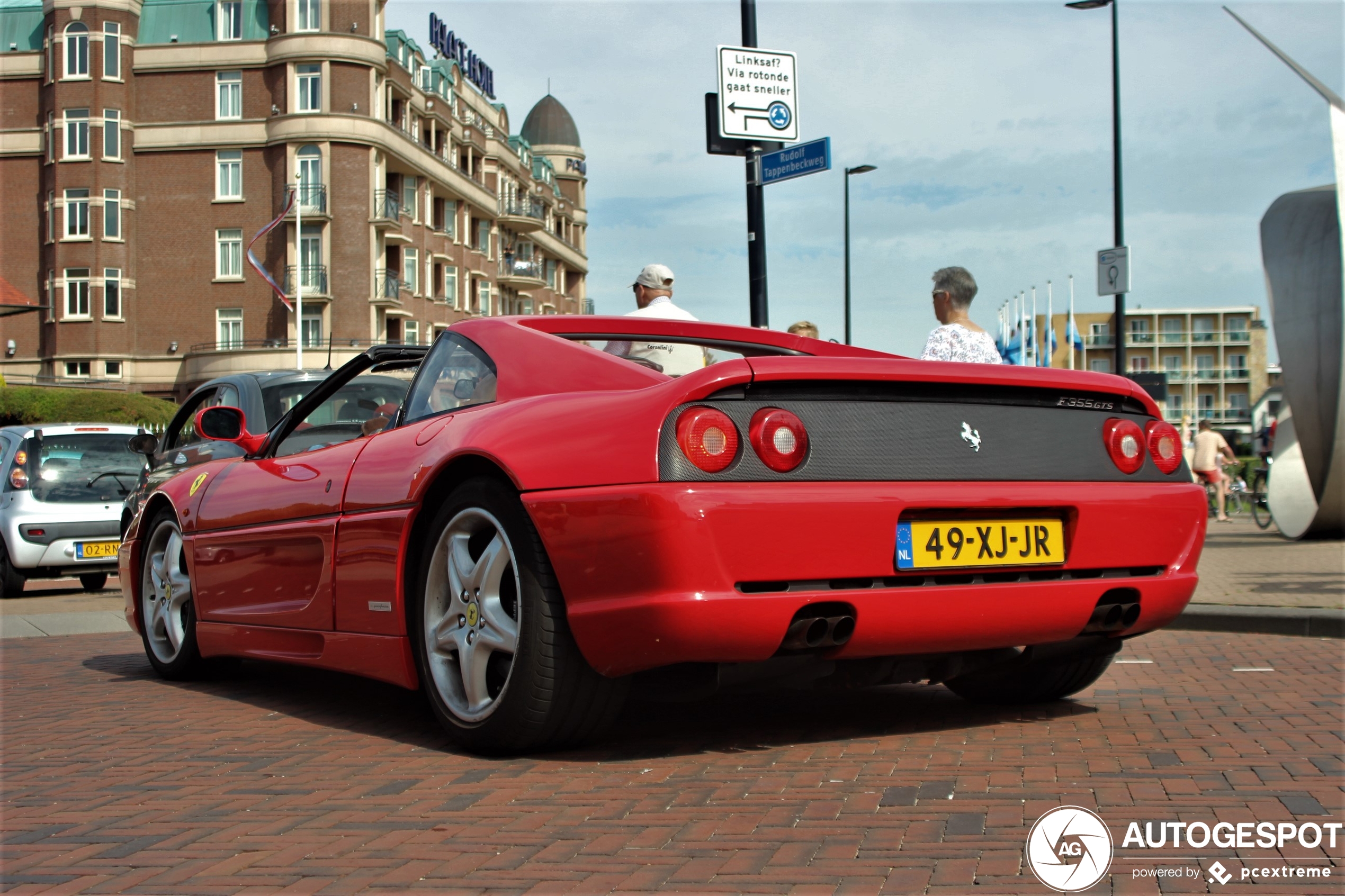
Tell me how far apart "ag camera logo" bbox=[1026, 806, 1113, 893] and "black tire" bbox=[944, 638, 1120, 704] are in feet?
4.54

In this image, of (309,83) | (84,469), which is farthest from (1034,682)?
(309,83)

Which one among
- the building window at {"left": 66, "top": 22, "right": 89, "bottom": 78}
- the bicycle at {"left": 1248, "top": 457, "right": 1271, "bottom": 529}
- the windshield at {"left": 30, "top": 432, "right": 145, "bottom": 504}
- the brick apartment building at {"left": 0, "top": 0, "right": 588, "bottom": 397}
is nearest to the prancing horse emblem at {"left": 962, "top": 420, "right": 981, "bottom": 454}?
the windshield at {"left": 30, "top": 432, "right": 145, "bottom": 504}

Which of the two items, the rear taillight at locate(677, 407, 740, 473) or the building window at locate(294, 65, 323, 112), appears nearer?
the rear taillight at locate(677, 407, 740, 473)

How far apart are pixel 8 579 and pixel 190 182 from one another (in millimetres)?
44532

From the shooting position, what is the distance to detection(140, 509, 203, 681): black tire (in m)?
6.02

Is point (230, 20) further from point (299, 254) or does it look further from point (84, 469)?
point (84, 469)

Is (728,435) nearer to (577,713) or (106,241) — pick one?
(577,713)

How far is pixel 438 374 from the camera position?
4.65 metres

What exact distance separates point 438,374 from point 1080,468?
2074 mm

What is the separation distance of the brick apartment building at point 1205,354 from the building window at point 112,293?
102 m

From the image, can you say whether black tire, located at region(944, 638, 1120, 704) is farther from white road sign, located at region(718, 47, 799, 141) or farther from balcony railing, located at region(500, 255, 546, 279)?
balcony railing, located at region(500, 255, 546, 279)

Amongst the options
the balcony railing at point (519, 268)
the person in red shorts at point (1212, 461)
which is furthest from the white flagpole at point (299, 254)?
the person in red shorts at point (1212, 461)

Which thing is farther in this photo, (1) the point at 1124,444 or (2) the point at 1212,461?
(2) the point at 1212,461

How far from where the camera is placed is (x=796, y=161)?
428 inches
